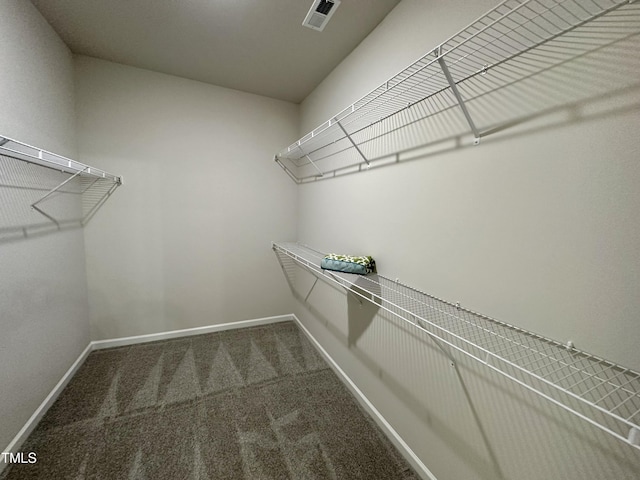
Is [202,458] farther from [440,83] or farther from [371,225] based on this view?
[440,83]

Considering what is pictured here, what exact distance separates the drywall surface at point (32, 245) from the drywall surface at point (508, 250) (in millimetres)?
2013

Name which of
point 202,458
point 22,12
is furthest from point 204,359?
point 22,12

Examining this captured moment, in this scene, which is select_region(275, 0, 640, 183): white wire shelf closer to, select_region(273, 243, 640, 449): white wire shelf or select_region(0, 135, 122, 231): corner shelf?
select_region(273, 243, 640, 449): white wire shelf

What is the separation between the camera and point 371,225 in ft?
5.45

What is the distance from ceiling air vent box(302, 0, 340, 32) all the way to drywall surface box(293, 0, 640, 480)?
0.32 m

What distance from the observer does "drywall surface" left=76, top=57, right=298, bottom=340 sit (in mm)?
2219

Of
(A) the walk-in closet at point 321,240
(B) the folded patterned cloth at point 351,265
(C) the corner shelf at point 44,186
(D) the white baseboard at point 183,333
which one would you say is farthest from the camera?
(D) the white baseboard at point 183,333

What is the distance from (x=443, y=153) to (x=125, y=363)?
2.85m

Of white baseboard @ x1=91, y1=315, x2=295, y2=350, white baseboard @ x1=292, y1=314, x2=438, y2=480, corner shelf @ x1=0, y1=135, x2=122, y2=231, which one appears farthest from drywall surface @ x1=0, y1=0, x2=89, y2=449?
white baseboard @ x1=292, y1=314, x2=438, y2=480

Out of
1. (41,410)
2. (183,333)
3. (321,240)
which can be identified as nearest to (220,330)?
(183,333)

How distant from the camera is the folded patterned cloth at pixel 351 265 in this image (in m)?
1.55

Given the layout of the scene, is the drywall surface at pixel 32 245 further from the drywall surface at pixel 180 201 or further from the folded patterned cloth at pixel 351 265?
the folded patterned cloth at pixel 351 265

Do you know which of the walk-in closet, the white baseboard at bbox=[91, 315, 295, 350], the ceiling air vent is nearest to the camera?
the walk-in closet

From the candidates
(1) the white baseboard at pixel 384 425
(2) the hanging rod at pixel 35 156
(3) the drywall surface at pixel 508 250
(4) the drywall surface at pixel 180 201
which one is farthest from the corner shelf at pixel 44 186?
(1) the white baseboard at pixel 384 425
